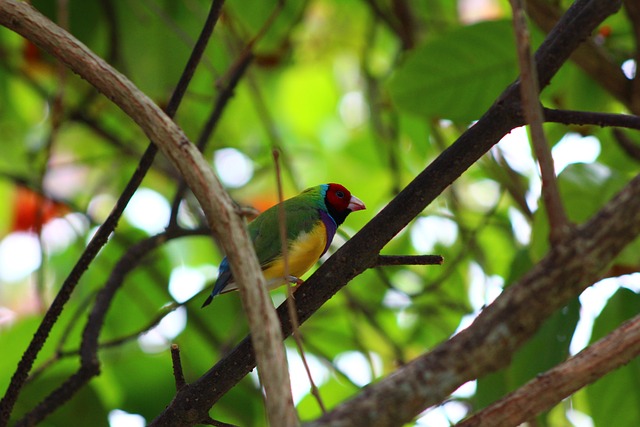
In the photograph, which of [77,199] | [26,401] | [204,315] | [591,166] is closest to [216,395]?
[26,401]

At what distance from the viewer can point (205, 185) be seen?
3.31 feet

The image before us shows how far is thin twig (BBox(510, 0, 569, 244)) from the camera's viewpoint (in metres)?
0.90

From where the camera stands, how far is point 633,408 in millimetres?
1920

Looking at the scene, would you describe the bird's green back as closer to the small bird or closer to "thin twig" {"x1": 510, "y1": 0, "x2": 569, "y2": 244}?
the small bird

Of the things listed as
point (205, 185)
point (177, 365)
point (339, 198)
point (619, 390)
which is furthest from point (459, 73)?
point (205, 185)

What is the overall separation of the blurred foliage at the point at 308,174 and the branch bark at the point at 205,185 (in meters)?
0.75

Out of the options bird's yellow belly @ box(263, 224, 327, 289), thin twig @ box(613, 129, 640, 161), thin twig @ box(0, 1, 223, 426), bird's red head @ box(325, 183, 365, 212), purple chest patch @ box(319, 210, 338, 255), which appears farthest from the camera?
A: bird's red head @ box(325, 183, 365, 212)

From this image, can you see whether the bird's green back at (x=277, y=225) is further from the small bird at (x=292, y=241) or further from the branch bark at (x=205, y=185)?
the branch bark at (x=205, y=185)

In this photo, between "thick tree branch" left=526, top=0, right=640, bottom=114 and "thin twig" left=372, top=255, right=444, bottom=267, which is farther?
"thick tree branch" left=526, top=0, right=640, bottom=114

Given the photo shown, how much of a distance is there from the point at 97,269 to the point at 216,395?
1.77 m

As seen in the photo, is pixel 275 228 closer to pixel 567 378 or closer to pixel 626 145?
pixel 626 145

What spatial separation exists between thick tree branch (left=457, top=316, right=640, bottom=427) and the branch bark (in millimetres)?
256

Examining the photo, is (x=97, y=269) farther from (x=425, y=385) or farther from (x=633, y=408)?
(x=425, y=385)

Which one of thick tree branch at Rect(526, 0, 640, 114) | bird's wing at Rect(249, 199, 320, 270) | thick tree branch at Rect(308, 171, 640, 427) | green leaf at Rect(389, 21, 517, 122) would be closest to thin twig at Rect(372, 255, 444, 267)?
thick tree branch at Rect(308, 171, 640, 427)
